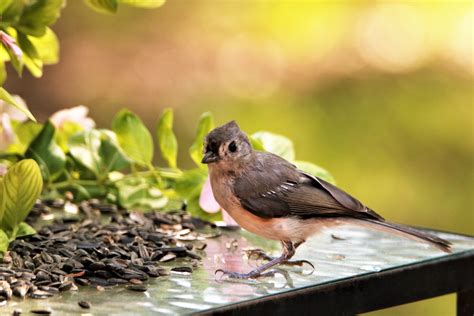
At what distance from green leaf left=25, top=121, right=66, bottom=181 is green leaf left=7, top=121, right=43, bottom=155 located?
0.23 ft

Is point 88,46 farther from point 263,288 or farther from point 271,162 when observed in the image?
point 263,288

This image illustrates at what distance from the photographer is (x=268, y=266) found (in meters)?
2.11

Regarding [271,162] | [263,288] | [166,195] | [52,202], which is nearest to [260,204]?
[271,162]

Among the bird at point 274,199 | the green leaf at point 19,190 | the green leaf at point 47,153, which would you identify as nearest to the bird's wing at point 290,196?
the bird at point 274,199

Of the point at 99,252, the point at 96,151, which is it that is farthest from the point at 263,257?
the point at 96,151

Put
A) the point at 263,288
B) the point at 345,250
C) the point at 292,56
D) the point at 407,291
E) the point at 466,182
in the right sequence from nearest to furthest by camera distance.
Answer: the point at 263,288
the point at 407,291
the point at 345,250
the point at 466,182
the point at 292,56

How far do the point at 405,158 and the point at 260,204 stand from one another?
10.3 ft

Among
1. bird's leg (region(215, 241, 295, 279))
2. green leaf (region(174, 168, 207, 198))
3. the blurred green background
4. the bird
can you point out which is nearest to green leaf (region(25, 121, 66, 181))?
green leaf (region(174, 168, 207, 198))

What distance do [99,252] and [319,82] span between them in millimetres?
3917

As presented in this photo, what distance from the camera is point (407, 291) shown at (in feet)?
6.92

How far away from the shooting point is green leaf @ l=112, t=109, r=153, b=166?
272cm

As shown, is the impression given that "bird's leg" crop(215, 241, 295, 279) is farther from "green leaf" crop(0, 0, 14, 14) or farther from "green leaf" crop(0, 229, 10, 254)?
"green leaf" crop(0, 0, 14, 14)

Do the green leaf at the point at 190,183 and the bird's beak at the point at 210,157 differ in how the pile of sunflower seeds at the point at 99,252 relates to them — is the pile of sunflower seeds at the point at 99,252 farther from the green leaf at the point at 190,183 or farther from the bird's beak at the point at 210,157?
the bird's beak at the point at 210,157

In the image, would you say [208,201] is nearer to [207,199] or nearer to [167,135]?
[207,199]
